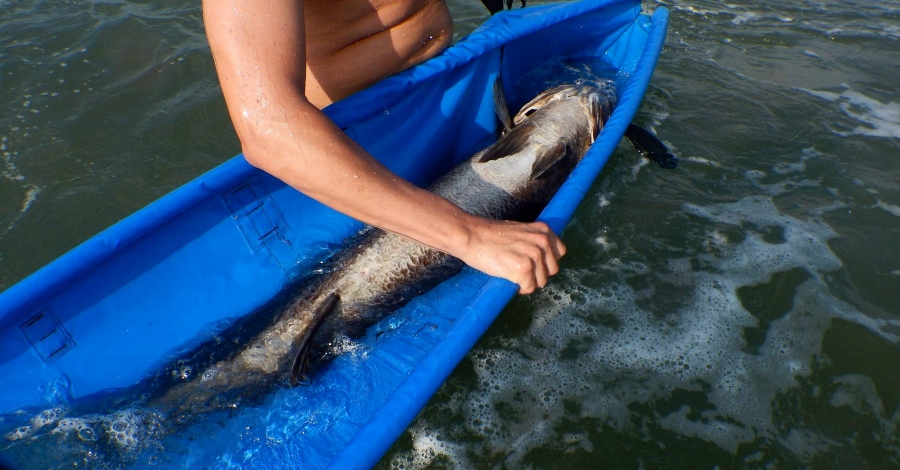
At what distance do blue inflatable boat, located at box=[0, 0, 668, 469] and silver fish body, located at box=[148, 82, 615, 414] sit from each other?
10 cm

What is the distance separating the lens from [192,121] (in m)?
4.19

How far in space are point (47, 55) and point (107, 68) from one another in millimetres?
584

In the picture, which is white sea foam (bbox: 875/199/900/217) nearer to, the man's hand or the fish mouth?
the fish mouth

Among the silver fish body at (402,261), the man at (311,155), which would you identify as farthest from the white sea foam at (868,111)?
the man at (311,155)

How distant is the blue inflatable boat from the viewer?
2.01m

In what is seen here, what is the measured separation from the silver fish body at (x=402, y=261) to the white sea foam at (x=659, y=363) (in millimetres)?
536

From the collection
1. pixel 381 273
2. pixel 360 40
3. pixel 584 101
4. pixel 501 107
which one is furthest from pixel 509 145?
pixel 381 273

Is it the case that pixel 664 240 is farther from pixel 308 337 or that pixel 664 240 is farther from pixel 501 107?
pixel 308 337

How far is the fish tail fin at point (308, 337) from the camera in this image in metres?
2.37

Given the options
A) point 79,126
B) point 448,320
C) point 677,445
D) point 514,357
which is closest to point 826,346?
point 677,445

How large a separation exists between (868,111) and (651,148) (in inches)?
94.6

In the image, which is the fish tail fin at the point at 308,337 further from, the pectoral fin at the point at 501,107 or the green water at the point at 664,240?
the pectoral fin at the point at 501,107

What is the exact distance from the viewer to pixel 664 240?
11.1 feet

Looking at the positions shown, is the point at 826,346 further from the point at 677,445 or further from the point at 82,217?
the point at 82,217
